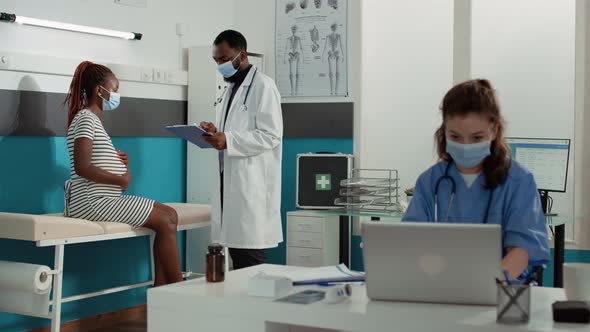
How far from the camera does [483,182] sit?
218 cm

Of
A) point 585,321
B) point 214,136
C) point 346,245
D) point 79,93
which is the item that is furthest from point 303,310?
point 346,245

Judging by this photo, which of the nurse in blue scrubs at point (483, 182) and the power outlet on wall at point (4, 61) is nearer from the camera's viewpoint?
the nurse in blue scrubs at point (483, 182)

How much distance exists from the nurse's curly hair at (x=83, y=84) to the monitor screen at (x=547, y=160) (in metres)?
2.09

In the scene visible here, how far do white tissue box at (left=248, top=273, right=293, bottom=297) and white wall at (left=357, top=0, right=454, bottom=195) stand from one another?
10.2 feet

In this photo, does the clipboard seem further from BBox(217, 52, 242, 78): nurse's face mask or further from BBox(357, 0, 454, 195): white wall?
BBox(357, 0, 454, 195): white wall

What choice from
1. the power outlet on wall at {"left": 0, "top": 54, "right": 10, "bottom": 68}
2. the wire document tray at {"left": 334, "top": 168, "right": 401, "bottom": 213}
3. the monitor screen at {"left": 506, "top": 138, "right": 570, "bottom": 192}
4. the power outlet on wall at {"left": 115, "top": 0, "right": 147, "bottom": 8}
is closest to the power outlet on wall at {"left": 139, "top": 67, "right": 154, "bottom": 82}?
the power outlet on wall at {"left": 115, "top": 0, "right": 147, "bottom": 8}

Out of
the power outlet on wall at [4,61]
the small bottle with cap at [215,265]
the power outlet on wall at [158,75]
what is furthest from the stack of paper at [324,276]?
the power outlet on wall at [158,75]

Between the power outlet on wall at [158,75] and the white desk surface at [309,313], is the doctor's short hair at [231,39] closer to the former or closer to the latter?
the power outlet on wall at [158,75]

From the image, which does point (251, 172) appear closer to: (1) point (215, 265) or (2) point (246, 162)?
(2) point (246, 162)

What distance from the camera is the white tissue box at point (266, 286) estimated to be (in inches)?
75.2

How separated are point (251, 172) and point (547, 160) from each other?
145cm

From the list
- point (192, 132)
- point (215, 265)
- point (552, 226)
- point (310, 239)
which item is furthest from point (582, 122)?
point (215, 265)

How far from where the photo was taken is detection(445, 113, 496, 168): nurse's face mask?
6.91 feet

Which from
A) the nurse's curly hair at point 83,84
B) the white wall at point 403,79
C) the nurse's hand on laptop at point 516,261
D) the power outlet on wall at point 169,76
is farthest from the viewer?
the white wall at point 403,79
